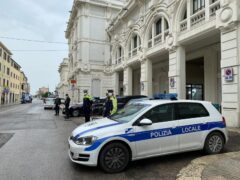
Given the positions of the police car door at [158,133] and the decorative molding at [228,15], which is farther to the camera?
the decorative molding at [228,15]

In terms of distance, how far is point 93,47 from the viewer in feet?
99.6

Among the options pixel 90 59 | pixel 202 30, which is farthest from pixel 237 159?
pixel 90 59

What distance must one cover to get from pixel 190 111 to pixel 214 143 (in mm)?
1155

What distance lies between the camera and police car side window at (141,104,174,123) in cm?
527

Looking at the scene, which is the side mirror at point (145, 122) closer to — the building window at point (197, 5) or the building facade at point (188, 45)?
the building facade at point (188, 45)

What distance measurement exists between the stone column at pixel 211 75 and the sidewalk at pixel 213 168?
10544 mm

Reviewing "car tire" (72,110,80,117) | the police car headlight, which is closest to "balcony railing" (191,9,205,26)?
the police car headlight

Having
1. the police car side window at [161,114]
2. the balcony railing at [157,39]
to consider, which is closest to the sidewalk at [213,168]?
the police car side window at [161,114]

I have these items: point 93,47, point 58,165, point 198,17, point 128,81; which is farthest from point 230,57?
point 93,47

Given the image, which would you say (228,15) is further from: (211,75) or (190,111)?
(190,111)

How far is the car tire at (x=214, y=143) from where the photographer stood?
19.1 feet

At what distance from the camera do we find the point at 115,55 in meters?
28.5

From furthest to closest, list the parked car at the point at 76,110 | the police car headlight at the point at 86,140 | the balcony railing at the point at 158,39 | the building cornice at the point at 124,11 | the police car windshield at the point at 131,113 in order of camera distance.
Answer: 1. the building cornice at the point at 124,11
2. the parked car at the point at 76,110
3. the balcony railing at the point at 158,39
4. the police car windshield at the point at 131,113
5. the police car headlight at the point at 86,140

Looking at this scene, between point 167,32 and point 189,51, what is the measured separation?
2.77 m
